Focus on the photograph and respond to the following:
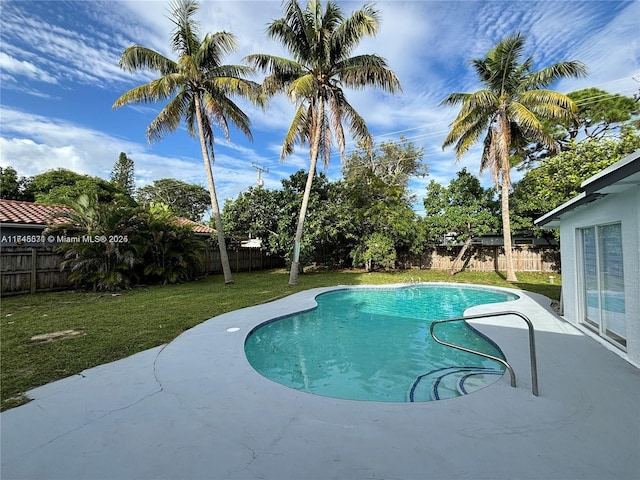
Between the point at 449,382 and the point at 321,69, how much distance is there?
12.1 m

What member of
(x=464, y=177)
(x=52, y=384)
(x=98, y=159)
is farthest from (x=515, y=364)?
(x=98, y=159)

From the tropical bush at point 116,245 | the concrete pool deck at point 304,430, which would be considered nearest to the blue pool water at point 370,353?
the concrete pool deck at point 304,430

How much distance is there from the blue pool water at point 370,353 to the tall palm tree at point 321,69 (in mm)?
5765

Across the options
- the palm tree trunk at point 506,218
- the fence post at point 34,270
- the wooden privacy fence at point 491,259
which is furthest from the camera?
the wooden privacy fence at point 491,259

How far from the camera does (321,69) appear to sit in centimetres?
1235

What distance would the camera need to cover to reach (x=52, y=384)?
374cm

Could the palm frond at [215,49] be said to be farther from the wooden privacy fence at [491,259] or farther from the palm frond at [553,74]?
the wooden privacy fence at [491,259]

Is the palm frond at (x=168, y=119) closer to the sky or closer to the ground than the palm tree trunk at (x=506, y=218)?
closer to the sky

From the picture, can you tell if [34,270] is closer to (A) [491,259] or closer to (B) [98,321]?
(B) [98,321]

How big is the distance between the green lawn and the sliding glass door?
5.15 meters

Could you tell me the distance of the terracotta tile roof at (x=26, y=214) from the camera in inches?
437

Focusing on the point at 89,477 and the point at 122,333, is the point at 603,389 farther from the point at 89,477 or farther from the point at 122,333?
the point at 122,333

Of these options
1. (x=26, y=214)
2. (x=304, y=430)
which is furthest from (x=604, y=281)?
(x=26, y=214)

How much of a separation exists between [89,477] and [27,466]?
571 millimetres
